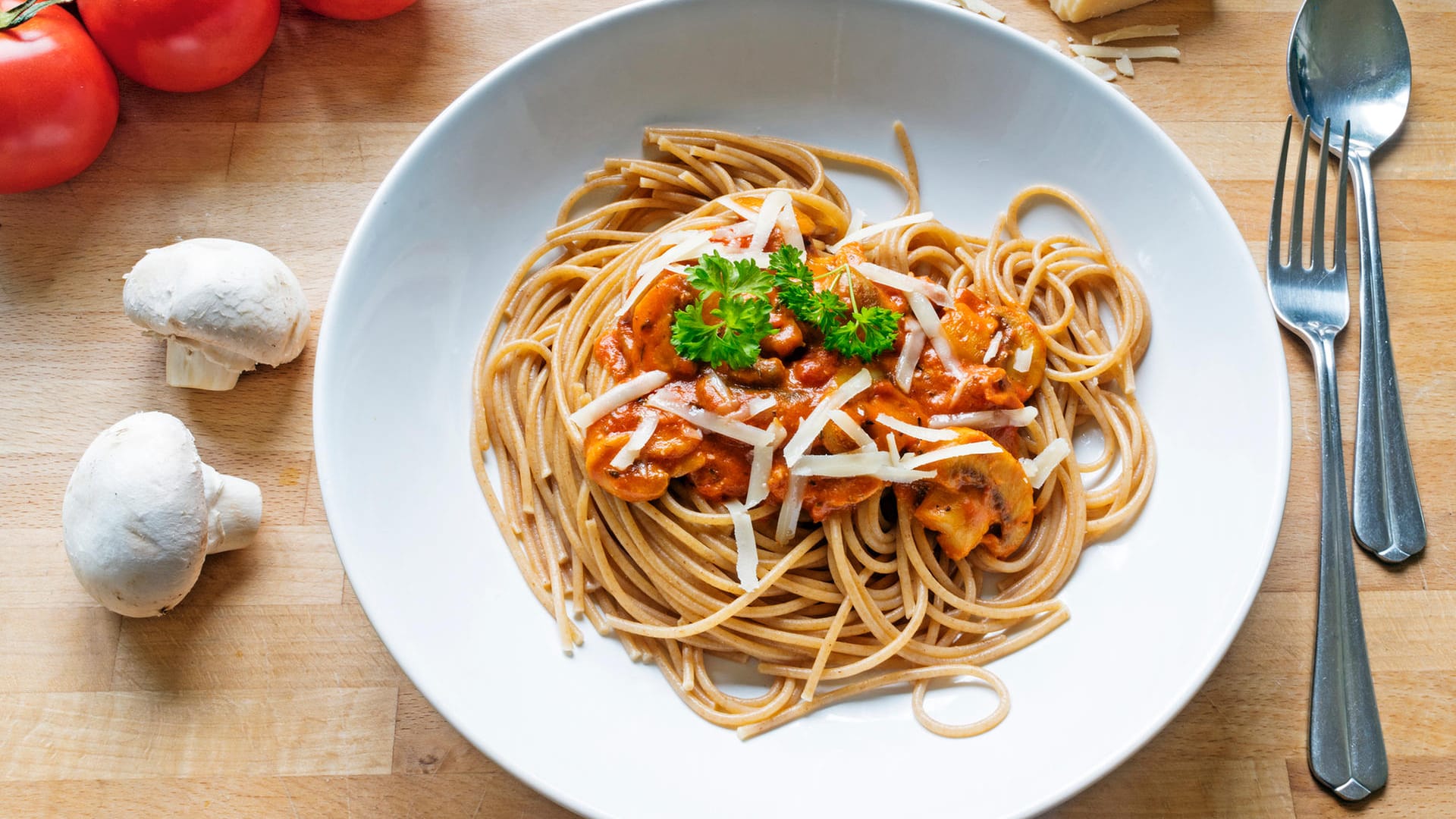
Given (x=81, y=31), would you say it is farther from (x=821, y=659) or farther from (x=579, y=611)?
(x=821, y=659)

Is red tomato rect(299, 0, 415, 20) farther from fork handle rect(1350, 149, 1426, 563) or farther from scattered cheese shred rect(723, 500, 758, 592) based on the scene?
fork handle rect(1350, 149, 1426, 563)

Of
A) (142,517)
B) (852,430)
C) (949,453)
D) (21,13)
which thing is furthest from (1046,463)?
(21,13)

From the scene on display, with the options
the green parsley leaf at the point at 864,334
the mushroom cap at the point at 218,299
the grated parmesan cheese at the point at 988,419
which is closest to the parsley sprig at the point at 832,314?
the green parsley leaf at the point at 864,334

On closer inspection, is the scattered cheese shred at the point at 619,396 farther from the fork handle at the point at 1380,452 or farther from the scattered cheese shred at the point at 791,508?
the fork handle at the point at 1380,452

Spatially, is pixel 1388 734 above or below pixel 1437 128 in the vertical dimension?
below

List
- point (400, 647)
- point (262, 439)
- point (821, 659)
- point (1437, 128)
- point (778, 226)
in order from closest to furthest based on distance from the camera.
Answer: point (400, 647), point (821, 659), point (778, 226), point (262, 439), point (1437, 128)

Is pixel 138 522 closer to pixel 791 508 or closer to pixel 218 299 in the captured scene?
pixel 218 299

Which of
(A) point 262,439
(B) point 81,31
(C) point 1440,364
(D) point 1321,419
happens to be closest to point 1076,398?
(D) point 1321,419

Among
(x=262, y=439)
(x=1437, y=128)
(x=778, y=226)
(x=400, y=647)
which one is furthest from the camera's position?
(x=1437, y=128)
